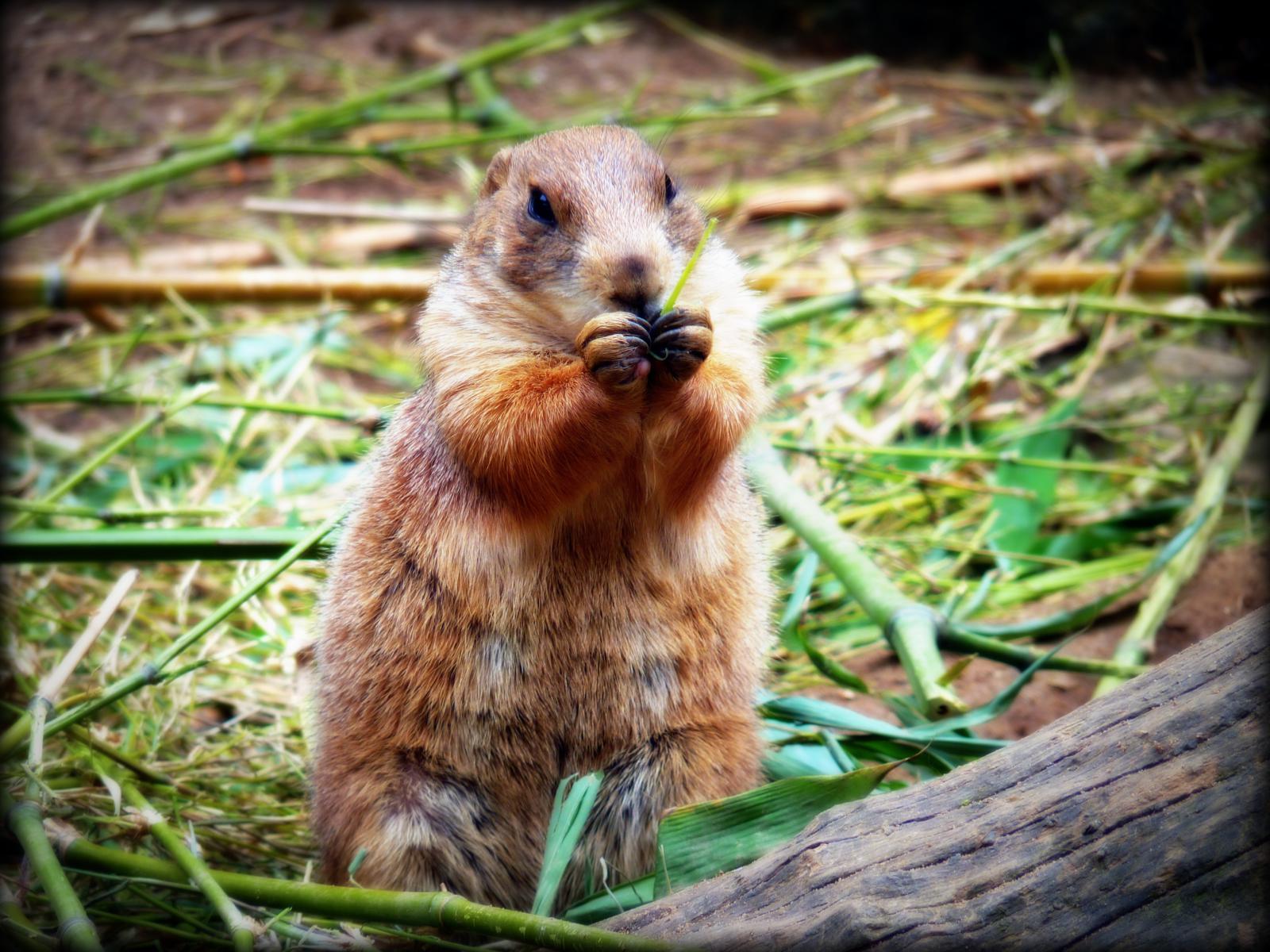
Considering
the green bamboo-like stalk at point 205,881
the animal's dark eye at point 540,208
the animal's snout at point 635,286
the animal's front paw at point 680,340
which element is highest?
the animal's dark eye at point 540,208

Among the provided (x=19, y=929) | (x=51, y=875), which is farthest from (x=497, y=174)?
(x=19, y=929)

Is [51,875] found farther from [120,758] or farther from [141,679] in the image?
[120,758]

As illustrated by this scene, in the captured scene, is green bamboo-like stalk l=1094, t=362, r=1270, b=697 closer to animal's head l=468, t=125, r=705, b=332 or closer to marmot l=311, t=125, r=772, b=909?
marmot l=311, t=125, r=772, b=909

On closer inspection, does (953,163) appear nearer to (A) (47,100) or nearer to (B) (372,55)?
(B) (372,55)

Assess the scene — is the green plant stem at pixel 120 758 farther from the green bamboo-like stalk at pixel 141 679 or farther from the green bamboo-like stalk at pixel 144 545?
the green bamboo-like stalk at pixel 144 545

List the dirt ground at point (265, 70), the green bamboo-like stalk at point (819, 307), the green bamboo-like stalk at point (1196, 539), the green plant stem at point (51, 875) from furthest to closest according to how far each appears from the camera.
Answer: the dirt ground at point (265, 70), the green bamboo-like stalk at point (819, 307), the green bamboo-like stalk at point (1196, 539), the green plant stem at point (51, 875)

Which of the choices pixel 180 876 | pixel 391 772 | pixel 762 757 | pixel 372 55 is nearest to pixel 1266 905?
pixel 762 757

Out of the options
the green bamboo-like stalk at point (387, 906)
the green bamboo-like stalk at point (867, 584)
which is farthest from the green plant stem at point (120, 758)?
the green bamboo-like stalk at point (867, 584)

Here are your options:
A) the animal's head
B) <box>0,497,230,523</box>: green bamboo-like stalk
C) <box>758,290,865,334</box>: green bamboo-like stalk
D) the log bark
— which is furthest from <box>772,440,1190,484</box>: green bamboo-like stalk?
<box>0,497,230,523</box>: green bamboo-like stalk
